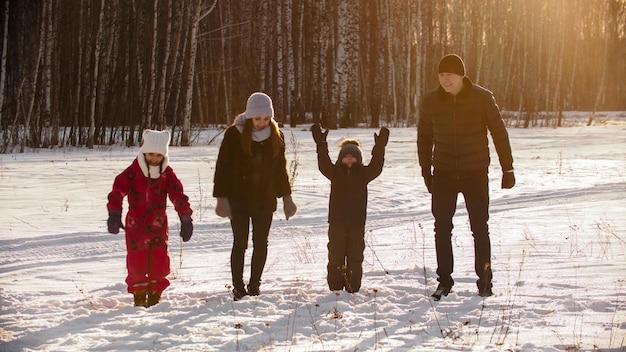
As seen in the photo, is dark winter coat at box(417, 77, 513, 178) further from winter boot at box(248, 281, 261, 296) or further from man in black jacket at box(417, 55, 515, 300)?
winter boot at box(248, 281, 261, 296)

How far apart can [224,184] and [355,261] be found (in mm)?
1186

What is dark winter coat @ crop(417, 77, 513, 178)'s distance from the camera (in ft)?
18.4

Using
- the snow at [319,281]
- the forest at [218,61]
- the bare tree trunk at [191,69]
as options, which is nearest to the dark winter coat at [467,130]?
the snow at [319,281]

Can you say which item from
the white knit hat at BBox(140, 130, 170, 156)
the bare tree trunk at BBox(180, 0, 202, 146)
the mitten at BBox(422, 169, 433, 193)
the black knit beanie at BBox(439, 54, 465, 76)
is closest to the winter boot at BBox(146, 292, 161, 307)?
the white knit hat at BBox(140, 130, 170, 156)

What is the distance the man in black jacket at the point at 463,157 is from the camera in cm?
560

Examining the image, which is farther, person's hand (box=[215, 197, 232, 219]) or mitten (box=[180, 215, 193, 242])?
person's hand (box=[215, 197, 232, 219])

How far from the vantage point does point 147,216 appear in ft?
17.4

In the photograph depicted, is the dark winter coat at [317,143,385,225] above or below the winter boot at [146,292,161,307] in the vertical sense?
above

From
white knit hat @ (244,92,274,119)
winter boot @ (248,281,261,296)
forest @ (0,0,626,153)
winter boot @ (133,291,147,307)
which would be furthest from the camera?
forest @ (0,0,626,153)

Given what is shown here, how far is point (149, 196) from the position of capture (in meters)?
5.33

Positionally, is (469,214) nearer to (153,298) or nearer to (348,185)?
(348,185)

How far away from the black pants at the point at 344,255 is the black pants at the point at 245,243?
1.71ft

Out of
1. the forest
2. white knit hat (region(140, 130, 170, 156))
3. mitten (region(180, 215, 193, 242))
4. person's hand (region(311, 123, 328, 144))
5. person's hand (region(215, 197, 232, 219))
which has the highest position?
the forest

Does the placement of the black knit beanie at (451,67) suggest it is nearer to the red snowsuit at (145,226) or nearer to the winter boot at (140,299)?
the red snowsuit at (145,226)
